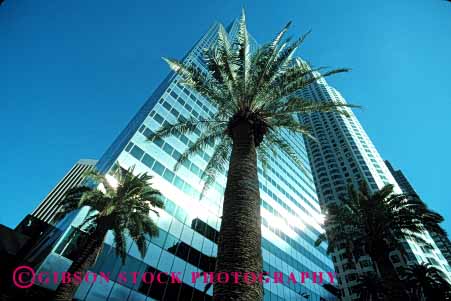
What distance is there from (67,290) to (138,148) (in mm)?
15981

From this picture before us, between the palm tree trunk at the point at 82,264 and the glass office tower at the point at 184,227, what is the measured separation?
485cm

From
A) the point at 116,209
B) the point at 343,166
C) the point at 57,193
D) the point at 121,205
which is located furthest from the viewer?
the point at 57,193

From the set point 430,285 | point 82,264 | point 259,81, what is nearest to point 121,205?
point 82,264

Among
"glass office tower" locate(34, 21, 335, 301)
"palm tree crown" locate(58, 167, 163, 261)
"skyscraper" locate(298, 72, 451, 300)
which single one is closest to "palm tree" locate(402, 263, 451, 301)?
"glass office tower" locate(34, 21, 335, 301)

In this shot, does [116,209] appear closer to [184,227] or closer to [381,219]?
[184,227]

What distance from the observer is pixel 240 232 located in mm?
5008

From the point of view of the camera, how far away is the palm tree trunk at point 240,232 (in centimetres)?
414

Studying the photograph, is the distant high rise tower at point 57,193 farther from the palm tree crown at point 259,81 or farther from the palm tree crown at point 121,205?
the palm tree crown at point 259,81

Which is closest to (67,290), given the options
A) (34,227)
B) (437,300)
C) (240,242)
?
(240,242)

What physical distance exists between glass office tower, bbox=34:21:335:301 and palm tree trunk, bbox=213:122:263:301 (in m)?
7.12

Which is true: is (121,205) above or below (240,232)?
above

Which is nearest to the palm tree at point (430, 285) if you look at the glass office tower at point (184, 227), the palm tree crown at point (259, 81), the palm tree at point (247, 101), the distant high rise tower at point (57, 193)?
the glass office tower at point (184, 227)

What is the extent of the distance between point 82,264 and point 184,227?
1228cm

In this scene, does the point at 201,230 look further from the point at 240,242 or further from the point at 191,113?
the point at 240,242
